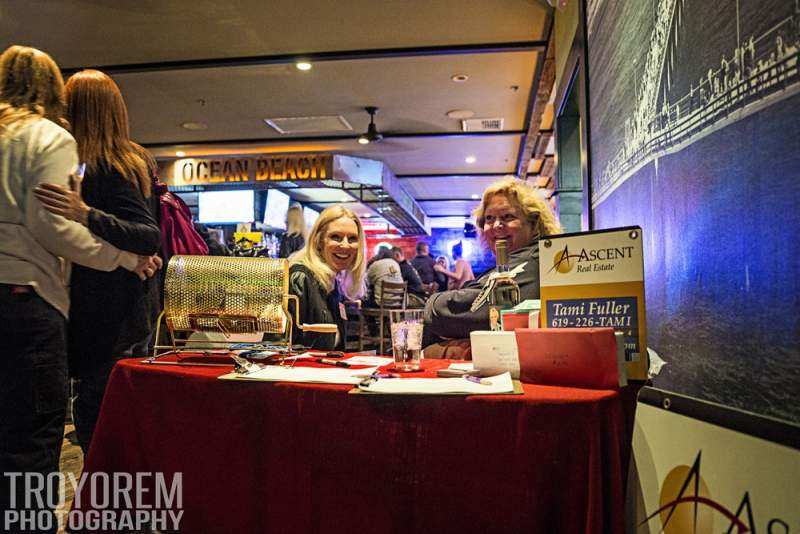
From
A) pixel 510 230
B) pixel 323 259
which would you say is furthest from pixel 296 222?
pixel 510 230

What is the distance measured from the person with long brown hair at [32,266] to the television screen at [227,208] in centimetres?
807

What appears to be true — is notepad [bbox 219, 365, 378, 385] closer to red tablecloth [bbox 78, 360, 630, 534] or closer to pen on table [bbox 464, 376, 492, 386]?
red tablecloth [bbox 78, 360, 630, 534]

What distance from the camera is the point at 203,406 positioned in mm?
1032

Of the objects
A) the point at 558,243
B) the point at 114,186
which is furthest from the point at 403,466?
the point at 114,186

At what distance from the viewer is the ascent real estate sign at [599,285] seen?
957 mm

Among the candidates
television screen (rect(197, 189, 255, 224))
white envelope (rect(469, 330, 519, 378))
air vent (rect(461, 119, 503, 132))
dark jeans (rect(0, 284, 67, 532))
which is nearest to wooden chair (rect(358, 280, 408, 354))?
air vent (rect(461, 119, 503, 132))

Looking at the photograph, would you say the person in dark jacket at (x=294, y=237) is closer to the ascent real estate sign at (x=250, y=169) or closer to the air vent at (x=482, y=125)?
the ascent real estate sign at (x=250, y=169)

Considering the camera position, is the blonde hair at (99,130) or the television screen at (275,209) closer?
the blonde hair at (99,130)

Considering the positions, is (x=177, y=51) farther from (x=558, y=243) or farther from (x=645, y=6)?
(x=558, y=243)

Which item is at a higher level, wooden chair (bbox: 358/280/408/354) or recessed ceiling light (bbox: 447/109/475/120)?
recessed ceiling light (bbox: 447/109/475/120)

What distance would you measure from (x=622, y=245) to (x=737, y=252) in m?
0.21

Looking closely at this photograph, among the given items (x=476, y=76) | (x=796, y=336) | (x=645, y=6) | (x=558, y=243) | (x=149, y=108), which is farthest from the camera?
(x=149, y=108)

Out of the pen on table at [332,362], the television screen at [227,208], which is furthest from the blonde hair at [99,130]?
the television screen at [227,208]

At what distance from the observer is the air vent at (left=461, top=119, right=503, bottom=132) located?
642cm
